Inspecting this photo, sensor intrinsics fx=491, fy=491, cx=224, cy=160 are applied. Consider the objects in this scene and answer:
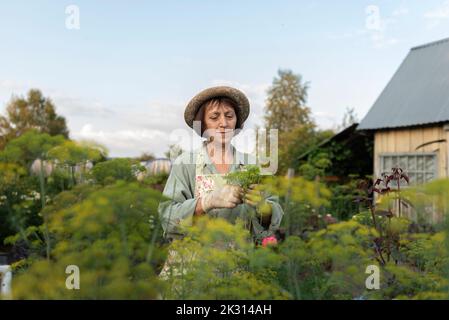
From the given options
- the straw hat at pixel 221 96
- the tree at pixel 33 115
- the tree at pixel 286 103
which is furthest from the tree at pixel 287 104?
the straw hat at pixel 221 96

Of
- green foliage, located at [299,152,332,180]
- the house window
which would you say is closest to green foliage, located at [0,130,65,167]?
green foliage, located at [299,152,332,180]

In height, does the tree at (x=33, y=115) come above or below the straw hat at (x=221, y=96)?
above

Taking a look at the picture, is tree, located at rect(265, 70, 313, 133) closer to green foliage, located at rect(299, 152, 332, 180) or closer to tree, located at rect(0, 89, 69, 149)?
tree, located at rect(0, 89, 69, 149)

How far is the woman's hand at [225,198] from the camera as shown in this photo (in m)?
1.90

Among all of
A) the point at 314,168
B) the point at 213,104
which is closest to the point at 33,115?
the point at 314,168

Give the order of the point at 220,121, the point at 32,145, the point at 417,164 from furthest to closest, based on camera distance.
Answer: the point at 417,164 < the point at 220,121 < the point at 32,145

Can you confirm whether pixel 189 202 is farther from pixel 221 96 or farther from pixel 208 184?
pixel 221 96

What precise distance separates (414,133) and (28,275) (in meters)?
9.38

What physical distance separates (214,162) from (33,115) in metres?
19.8

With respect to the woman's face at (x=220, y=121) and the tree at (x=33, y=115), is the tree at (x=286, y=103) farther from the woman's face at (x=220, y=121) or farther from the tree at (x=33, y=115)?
the woman's face at (x=220, y=121)

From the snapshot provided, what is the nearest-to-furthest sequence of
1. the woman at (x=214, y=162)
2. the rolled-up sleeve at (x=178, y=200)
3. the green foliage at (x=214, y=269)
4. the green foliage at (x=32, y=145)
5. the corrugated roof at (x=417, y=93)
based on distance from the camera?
the green foliage at (x=214, y=269), the green foliage at (x=32, y=145), the rolled-up sleeve at (x=178, y=200), the woman at (x=214, y=162), the corrugated roof at (x=417, y=93)

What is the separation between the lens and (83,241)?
1439 millimetres

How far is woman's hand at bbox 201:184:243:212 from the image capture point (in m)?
1.90

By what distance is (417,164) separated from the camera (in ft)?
31.1
